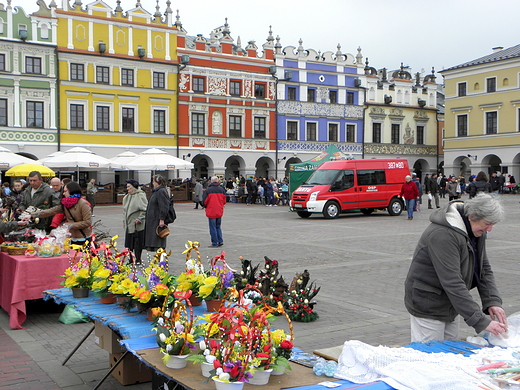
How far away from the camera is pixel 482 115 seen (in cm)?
4841

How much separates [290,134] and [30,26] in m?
20.7

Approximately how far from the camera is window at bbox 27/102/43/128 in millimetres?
36594

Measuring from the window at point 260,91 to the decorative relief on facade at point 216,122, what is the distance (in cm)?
376

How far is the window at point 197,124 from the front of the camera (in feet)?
140

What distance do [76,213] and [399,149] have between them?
47.1 metres

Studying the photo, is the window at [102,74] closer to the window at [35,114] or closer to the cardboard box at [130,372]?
the window at [35,114]

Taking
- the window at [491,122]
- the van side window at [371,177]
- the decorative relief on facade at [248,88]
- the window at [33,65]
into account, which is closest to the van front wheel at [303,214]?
the van side window at [371,177]

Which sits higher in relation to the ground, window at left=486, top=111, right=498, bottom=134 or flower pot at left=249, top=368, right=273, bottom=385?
window at left=486, top=111, right=498, bottom=134

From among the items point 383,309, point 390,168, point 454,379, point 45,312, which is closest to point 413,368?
point 454,379

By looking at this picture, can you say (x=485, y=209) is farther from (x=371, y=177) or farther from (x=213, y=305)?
(x=371, y=177)

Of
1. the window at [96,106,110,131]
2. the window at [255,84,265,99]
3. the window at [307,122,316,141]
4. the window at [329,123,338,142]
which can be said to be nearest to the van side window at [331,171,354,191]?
the window at [96,106,110,131]

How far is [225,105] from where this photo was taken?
43.6 m

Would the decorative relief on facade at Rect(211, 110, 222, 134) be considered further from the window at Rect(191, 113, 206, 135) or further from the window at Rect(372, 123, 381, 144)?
the window at Rect(372, 123, 381, 144)

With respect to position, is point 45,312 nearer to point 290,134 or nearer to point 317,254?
point 317,254
